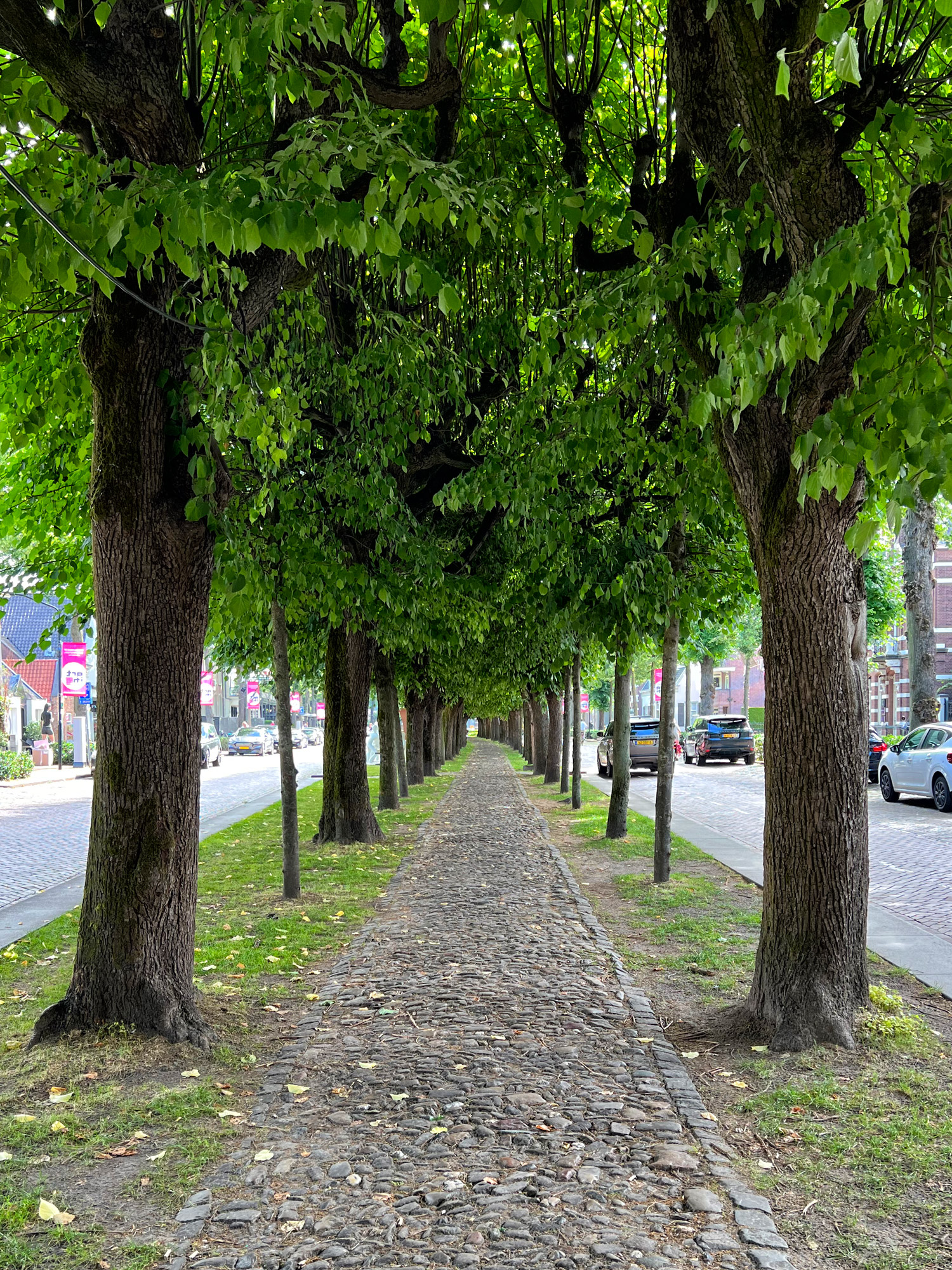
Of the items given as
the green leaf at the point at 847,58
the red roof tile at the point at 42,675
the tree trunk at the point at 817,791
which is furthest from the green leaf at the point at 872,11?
the red roof tile at the point at 42,675

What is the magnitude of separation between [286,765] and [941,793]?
1352 centimetres

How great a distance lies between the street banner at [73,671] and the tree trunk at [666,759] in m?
28.7

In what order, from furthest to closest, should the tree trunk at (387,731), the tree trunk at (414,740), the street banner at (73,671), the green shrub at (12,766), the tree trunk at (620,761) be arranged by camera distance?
the street banner at (73,671) < the green shrub at (12,766) < the tree trunk at (414,740) < the tree trunk at (387,731) < the tree trunk at (620,761)

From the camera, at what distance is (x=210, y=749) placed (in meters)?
42.1

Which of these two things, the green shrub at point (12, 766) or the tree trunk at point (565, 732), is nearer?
the tree trunk at point (565, 732)

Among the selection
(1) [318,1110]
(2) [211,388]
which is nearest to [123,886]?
(1) [318,1110]

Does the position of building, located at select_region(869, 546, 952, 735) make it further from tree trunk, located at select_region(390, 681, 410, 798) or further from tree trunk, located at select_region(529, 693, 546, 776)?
tree trunk, located at select_region(390, 681, 410, 798)

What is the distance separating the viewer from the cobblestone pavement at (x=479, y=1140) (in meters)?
3.39

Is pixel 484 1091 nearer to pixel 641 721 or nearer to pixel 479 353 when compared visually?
pixel 479 353

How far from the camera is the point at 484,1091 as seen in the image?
4805 millimetres

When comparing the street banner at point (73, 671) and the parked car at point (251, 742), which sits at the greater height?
the street banner at point (73, 671)

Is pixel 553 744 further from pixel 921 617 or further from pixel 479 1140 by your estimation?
pixel 479 1140

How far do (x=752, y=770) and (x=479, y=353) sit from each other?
24776 millimetres

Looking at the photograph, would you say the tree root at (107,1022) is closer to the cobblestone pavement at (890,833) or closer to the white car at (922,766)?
the cobblestone pavement at (890,833)
